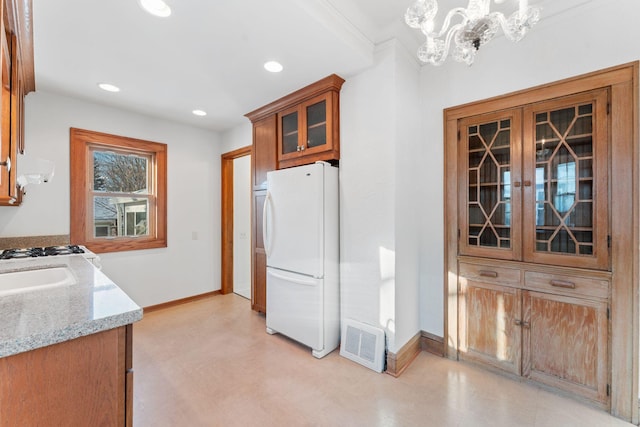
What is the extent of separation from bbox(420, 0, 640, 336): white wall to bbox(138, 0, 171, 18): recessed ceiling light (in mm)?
2098

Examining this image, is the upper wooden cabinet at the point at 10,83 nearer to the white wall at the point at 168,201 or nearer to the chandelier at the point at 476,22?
the white wall at the point at 168,201

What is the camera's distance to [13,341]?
0.82 meters

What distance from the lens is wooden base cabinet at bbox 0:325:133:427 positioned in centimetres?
86

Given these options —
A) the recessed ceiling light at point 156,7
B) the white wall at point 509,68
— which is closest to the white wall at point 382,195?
the white wall at point 509,68

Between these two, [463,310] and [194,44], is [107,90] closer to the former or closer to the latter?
[194,44]

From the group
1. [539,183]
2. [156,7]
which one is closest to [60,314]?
[156,7]

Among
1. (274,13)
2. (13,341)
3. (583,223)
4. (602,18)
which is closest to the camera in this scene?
(13,341)

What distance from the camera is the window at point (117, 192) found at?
304 centimetres

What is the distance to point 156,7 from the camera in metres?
1.67

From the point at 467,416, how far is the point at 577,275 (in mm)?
1208

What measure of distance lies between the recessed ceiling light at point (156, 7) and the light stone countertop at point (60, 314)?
1596mm

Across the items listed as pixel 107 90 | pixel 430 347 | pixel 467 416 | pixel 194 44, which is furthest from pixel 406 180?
pixel 107 90

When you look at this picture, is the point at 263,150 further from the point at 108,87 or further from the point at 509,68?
the point at 509,68

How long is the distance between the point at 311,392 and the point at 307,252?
1070 mm
